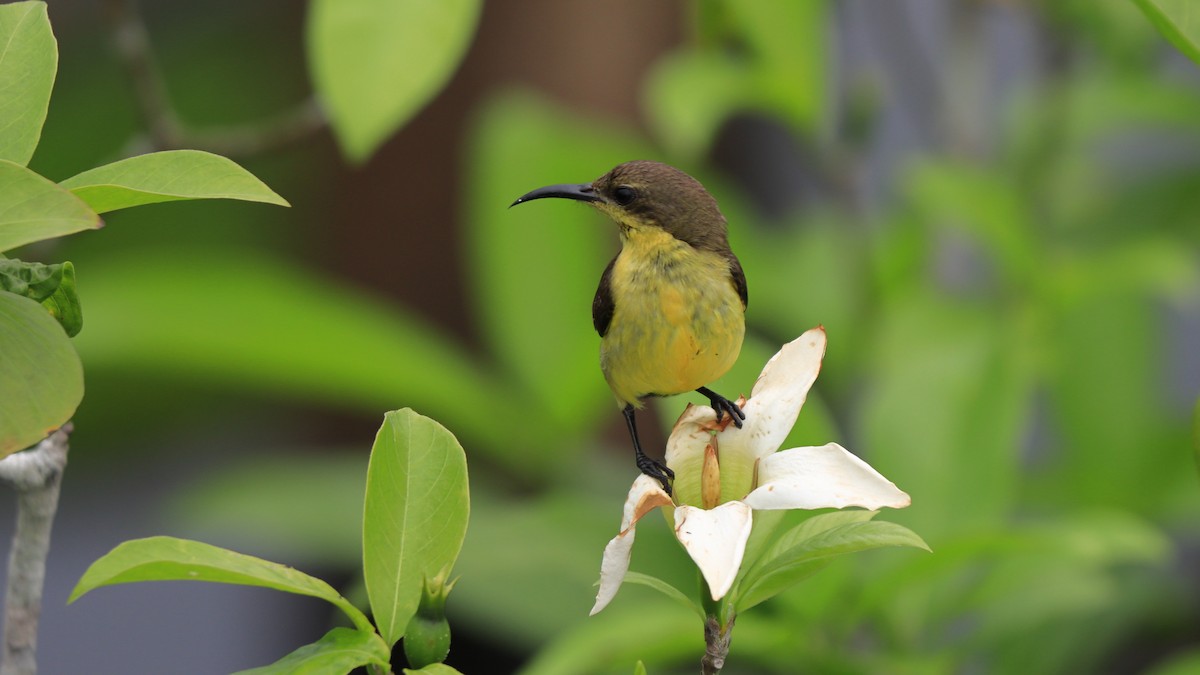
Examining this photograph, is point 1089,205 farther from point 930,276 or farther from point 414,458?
point 414,458

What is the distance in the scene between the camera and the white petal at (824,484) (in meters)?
0.40

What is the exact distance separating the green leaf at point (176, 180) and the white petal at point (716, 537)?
16 cm

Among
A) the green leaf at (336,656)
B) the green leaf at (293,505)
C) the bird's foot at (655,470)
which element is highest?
the bird's foot at (655,470)

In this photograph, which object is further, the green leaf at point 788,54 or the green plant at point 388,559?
the green leaf at point 788,54

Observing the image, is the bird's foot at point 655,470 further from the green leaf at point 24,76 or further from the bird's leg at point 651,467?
the green leaf at point 24,76

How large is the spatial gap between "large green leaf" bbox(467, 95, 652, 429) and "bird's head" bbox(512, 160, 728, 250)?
1.08 metres

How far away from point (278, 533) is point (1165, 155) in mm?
1957

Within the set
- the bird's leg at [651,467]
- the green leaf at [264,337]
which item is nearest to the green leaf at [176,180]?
the bird's leg at [651,467]

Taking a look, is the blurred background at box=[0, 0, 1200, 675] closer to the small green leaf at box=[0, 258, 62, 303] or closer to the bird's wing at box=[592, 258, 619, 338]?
the bird's wing at box=[592, 258, 619, 338]

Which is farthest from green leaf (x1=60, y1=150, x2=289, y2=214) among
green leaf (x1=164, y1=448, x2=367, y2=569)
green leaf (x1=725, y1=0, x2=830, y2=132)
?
green leaf (x1=164, y1=448, x2=367, y2=569)

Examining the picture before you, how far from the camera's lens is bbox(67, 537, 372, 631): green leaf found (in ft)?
1.45

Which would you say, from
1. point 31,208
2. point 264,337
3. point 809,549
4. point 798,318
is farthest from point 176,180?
point 798,318

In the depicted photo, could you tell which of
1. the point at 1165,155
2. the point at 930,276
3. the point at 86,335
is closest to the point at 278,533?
the point at 86,335

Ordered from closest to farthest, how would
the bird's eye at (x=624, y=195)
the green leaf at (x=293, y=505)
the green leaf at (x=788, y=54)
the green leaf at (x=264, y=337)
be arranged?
the bird's eye at (x=624, y=195), the green leaf at (x=788, y=54), the green leaf at (x=264, y=337), the green leaf at (x=293, y=505)
